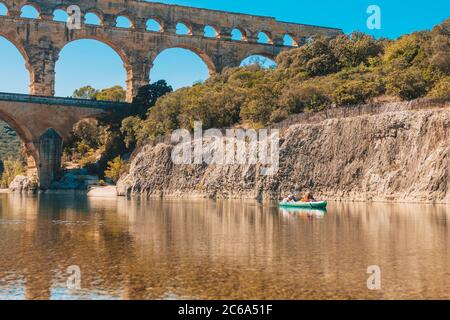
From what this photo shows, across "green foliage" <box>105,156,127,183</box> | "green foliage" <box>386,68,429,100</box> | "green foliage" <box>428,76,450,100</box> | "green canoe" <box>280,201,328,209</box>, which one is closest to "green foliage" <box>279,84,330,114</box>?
"green foliage" <box>386,68,429,100</box>

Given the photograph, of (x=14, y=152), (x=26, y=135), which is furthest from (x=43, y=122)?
(x=14, y=152)

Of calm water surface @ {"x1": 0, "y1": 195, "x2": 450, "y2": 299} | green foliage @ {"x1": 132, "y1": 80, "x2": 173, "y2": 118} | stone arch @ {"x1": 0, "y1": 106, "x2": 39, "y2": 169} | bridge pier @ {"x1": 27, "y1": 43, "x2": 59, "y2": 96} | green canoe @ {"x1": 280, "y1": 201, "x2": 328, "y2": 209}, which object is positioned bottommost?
calm water surface @ {"x1": 0, "y1": 195, "x2": 450, "y2": 299}

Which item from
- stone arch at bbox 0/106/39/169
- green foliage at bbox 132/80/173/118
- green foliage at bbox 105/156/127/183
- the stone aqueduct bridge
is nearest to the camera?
green foliage at bbox 105/156/127/183

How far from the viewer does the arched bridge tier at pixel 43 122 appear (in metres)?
66.2

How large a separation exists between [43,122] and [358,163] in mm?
36362

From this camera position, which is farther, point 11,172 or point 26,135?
point 11,172

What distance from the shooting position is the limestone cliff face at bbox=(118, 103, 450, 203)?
128 feet

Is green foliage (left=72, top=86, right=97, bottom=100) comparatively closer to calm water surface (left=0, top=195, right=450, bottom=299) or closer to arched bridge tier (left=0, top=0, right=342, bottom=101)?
arched bridge tier (left=0, top=0, right=342, bottom=101)

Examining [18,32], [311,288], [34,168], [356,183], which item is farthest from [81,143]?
[311,288]

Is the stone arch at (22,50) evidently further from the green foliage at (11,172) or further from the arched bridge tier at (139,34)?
the green foliage at (11,172)

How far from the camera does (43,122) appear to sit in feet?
224

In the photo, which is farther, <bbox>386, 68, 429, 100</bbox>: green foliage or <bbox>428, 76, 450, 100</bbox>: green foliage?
<bbox>386, 68, 429, 100</bbox>: green foliage

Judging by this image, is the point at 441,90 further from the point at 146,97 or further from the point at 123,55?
the point at 123,55

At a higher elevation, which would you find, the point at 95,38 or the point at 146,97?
the point at 95,38
